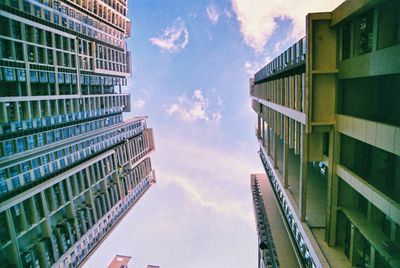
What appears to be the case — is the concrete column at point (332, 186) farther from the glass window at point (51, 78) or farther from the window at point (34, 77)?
the glass window at point (51, 78)

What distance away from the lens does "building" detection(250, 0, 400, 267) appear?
Answer: 17.4 metres

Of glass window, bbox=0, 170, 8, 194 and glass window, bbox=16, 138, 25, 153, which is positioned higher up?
glass window, bbox=16, 138, 25, 153

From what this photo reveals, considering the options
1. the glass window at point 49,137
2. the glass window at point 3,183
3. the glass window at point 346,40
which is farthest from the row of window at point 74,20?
the glass window at point 346,40

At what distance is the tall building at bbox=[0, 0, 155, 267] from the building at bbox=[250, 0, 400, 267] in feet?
125

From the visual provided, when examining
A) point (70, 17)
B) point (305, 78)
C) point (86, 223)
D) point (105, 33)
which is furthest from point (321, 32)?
point (105, 33)

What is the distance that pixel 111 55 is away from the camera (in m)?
75.7

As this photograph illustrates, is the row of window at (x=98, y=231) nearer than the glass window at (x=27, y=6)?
No

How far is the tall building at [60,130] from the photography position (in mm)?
39406

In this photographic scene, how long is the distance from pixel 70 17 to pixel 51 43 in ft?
33.5

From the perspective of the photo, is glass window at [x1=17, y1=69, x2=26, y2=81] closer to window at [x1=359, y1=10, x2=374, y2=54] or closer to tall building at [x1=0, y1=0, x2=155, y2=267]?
tall building at [x1=0, y1=0, x2=155, y2=267]

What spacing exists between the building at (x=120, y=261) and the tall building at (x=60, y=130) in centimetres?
3567

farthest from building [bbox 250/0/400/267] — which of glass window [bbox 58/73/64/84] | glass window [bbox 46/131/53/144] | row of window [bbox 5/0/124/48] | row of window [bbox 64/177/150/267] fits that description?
row of window [bbox 64/177/150/267]

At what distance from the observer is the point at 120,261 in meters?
108

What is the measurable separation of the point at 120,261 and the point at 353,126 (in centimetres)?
10925
